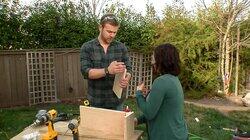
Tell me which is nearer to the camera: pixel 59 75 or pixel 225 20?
pixel 59 75

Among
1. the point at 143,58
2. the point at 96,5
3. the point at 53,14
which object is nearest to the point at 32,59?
the point at 53,14

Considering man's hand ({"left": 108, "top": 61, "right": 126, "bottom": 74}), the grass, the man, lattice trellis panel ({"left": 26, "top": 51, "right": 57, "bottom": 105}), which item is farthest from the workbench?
lattice trellis panel ({"left": 26, "top": 51, "right": 57, "bottom": 105})

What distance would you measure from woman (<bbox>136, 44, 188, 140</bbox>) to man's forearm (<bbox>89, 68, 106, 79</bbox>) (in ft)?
1.20

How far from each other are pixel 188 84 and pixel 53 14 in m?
3.78

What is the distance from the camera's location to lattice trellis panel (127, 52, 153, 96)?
9.29 metres

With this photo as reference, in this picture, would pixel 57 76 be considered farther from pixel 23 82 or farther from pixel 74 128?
pixel 74 128

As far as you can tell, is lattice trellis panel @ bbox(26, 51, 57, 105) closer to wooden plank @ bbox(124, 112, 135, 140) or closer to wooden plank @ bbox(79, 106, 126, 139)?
wooden plank @ bbox(79, 106, 126, 139)

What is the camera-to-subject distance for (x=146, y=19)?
977cm

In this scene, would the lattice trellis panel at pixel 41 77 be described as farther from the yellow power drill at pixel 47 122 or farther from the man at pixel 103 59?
the yellow power drill at pixel 47 122

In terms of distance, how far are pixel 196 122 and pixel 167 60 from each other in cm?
406

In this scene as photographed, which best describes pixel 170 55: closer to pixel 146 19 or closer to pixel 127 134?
pixel 127 134

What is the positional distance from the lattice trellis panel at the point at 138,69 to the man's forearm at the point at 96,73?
6.23 m

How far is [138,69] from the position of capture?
9.36m

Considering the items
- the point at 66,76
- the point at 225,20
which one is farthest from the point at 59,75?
the point at 225,20
